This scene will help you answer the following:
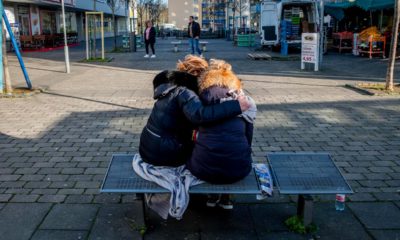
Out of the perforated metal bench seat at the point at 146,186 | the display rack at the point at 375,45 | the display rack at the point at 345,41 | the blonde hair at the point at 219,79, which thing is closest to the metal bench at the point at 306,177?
the perforated metal bench seat at the point at 146,186

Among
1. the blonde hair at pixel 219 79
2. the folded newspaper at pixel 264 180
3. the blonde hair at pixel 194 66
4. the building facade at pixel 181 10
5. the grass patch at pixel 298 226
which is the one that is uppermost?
the building facade at pixel 181 10

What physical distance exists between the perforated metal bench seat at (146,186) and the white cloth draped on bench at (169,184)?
0.15 feet

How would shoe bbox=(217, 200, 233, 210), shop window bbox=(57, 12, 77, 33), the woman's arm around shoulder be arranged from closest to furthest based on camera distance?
1. the woman's arm around shoulder
2. shoe bbox=(217, 200, 233, 210)
3. shop window bbox=(57, 12, 77, 33)

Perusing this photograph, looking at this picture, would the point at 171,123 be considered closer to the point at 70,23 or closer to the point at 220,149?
the point at 220,149

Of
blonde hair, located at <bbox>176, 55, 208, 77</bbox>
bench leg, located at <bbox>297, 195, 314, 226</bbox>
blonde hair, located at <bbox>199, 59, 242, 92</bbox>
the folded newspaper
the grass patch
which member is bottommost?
the grass patch

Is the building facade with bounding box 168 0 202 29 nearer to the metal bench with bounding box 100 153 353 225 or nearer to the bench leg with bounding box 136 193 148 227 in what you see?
the metal bench with bounding box 100 153 353 225

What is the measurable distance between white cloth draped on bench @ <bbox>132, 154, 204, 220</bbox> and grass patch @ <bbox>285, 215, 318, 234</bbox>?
0.86 m

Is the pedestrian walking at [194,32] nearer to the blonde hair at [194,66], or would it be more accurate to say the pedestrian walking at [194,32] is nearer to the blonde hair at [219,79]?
the blonde hair at [194,66]

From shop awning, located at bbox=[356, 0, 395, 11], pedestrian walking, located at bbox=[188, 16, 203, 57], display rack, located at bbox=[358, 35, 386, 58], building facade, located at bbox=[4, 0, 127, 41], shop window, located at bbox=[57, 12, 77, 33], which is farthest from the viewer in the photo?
shop window, located at bbox=[57, 12, 77, 33]

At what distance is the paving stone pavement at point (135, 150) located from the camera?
3822 millimetres

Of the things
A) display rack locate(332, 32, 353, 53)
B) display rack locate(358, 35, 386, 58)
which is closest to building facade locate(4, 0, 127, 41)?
display rack locate(332, 32, 353, 53)

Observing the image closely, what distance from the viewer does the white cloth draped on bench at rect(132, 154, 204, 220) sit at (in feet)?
11.8

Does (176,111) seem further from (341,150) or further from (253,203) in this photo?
(341,150)

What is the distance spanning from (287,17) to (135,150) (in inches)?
777
